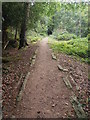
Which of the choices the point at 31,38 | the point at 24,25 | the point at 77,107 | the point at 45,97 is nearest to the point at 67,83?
the point at 45,97

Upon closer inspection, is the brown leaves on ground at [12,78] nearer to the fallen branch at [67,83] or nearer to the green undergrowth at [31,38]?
the fallen branch at [67,83]

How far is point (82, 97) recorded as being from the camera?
19.1ft

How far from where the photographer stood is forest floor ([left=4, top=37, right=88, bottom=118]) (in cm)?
494

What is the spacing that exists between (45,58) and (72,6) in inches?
284

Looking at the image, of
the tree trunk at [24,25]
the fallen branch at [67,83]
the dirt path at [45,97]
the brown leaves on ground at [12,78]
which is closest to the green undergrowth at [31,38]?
the tree trunk at [24,25]

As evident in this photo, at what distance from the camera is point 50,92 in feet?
19.8

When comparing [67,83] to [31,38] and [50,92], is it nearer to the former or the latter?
[50,92]

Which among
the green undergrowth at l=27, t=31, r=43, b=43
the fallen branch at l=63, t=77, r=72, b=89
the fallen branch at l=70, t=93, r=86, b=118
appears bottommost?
the fallen branch at l=70, t=93, r=86, b=118

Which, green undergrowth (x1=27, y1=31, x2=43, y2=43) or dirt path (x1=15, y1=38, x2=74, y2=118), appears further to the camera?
green undergrowth (x1=27, y1=31, x2=43, y2=43)

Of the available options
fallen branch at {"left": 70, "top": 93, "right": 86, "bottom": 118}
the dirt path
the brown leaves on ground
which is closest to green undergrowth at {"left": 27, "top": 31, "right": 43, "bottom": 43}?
the brown leaves on ground

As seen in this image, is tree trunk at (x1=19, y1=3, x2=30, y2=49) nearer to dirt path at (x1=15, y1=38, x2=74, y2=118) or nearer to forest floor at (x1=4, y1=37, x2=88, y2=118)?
forest floor at (x1=4, y1=37, x2=88, y2=118)

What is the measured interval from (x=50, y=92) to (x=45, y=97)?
41 centimetres

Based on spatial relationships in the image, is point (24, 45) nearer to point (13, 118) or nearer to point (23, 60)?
point (23, 60)

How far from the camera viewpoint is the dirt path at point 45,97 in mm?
4910
